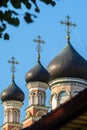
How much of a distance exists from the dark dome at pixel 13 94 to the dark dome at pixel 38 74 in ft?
5.14

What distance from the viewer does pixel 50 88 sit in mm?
31047

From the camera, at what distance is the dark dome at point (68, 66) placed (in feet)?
97.1

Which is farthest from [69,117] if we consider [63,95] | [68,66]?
[63,95]

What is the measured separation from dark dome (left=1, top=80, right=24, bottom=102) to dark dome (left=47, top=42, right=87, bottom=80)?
12.6 feet

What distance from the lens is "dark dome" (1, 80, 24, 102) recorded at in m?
33.3

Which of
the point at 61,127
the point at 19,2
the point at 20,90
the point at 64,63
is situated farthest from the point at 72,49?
the point at 19,2

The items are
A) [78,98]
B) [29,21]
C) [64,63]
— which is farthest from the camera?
[64,63]

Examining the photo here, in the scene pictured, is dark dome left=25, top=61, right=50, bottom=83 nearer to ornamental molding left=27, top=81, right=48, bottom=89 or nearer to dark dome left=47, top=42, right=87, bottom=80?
ornamental molding left=27, top=81, right=48, bottom=89

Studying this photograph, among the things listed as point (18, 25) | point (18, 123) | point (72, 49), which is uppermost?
point (72, 49)

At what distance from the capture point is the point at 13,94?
33.2 meters

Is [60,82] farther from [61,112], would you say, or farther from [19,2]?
[19,2]

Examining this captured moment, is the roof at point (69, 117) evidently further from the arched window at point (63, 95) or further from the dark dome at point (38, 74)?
the dark dome at point (38, 74)

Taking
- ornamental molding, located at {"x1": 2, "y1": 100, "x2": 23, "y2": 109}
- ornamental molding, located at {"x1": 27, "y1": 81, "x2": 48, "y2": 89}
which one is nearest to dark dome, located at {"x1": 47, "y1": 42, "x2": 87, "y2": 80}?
ornamental molding, located at {"x1": 27, "y1": 81, "x2": 48, "y2": 89}

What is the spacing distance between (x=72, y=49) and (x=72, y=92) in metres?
Result: 2.37
